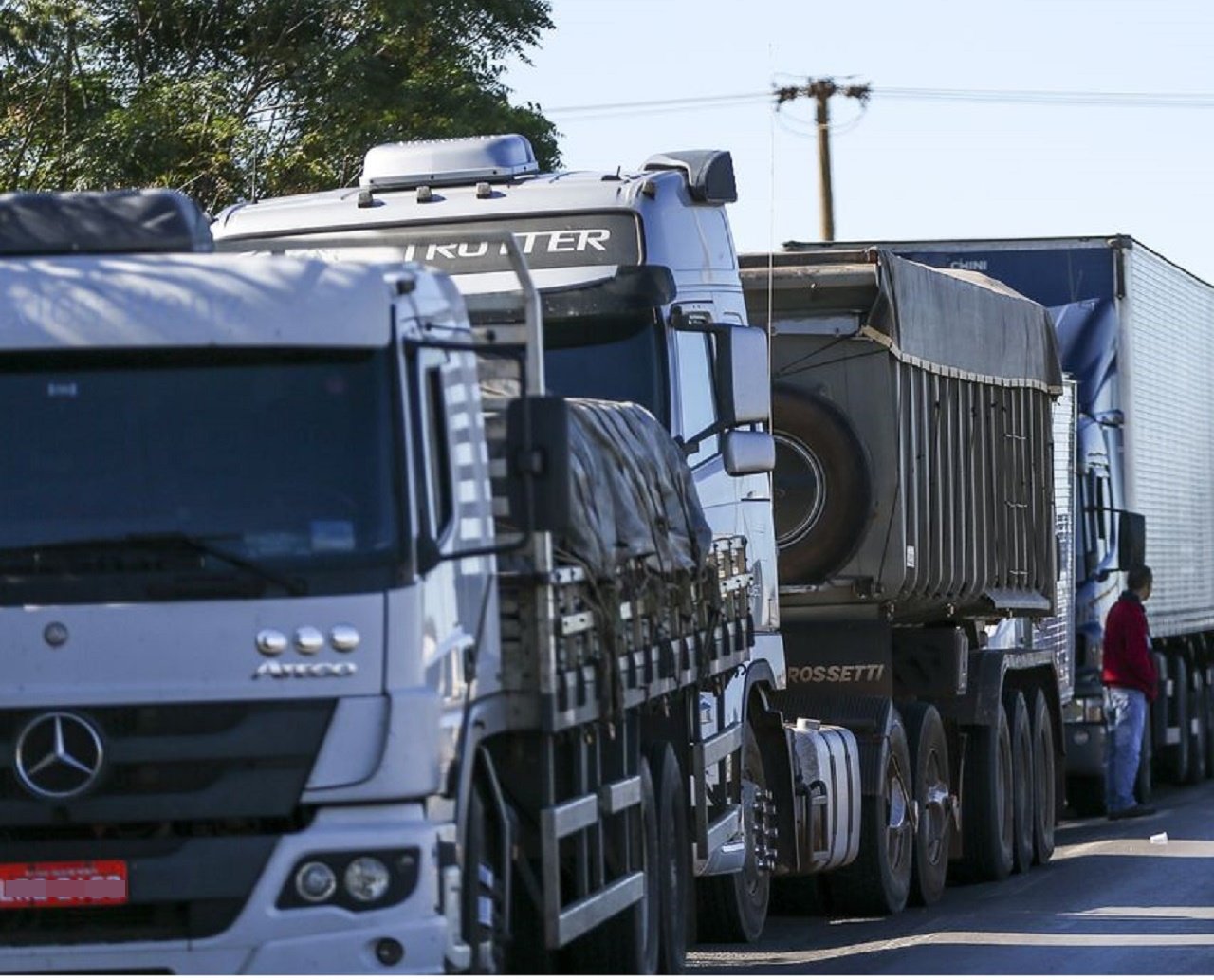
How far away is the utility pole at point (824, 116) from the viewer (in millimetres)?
43750

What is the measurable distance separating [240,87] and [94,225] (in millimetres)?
21284

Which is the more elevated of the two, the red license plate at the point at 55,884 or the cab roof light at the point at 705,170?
the cab roof light at the point at 705,170

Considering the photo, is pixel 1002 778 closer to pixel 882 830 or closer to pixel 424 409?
pixel 882 830

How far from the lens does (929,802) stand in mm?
16531

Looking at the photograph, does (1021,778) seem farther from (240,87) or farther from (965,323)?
(240,87)

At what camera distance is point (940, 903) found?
53.5 ft

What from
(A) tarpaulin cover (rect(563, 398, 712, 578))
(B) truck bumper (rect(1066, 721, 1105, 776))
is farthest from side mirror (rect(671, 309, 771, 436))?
(B) truck bumper (rect(1066, 721, 1105, 776))

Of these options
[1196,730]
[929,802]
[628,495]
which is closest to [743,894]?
[929,802]

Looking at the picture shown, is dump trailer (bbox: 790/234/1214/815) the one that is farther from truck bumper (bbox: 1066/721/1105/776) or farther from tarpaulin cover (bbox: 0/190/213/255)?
tarpaulin cover (bbox: 0/190/213/255)

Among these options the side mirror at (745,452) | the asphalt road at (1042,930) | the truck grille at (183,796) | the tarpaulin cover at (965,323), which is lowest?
the asphalt road at (1042,930)

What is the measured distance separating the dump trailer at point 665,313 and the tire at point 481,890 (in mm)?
2015

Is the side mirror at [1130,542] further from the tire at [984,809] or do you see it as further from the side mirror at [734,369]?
the side mirror at [734,369]

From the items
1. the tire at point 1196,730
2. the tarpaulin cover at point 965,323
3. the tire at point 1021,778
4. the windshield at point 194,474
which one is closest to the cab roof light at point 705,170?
the tarpaulin cover at point 965,323

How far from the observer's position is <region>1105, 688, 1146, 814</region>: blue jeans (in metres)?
22.1
